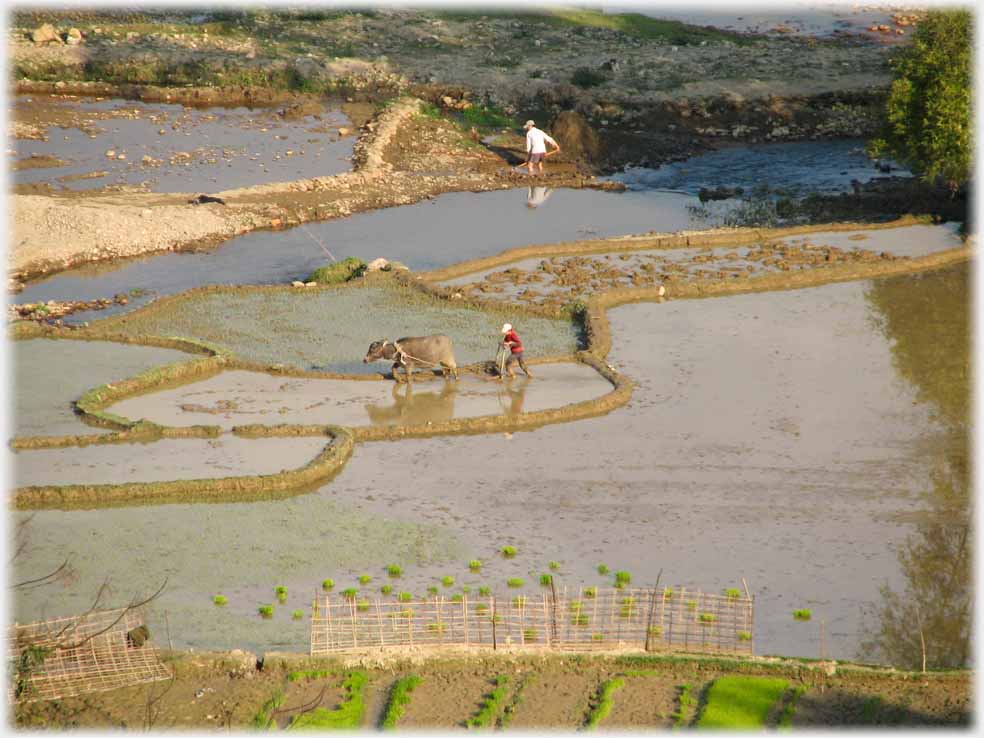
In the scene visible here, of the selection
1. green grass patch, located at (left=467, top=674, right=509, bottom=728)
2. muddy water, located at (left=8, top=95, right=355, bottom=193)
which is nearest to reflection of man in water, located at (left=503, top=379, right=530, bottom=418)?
green grass patch, located at (left=467, top=674, right=509, bottom=728)

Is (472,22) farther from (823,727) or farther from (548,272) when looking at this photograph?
(823,727)

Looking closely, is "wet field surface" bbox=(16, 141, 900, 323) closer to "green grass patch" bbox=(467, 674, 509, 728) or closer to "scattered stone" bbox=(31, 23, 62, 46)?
"green grass patch" bbox=(467, 674, 509, 728)

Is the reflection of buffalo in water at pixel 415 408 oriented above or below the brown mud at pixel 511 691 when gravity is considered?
above

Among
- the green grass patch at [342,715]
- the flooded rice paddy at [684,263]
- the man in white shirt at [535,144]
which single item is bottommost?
the green grass patch at [342,715]

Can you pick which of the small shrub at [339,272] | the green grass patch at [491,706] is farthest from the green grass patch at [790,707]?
the small shrub at [339,272]

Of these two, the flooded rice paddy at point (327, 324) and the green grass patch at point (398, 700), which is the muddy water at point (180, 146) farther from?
the green grass patch at point (398, 700)

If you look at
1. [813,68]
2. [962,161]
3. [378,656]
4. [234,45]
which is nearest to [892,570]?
[378,656]

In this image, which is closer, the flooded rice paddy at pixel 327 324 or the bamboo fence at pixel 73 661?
the bamboo fence at pixel 73 661

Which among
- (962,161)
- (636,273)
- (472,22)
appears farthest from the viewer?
(472,22)
